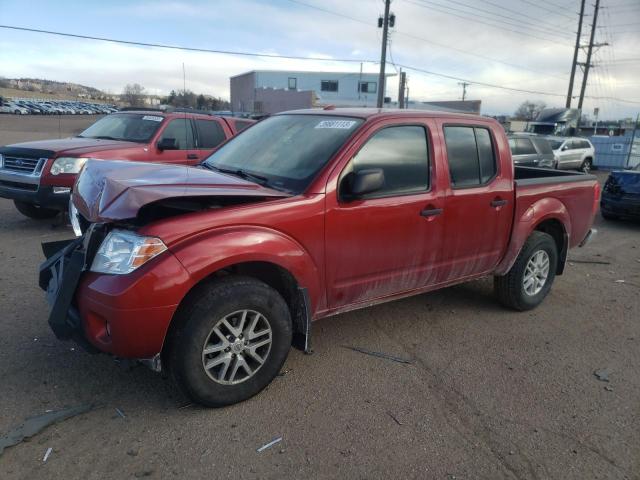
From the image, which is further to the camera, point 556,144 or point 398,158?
point 556,144

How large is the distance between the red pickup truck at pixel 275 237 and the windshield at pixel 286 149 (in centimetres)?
1

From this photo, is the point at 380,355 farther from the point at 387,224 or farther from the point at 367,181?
the point at 367,181

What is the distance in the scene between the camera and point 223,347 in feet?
9.87

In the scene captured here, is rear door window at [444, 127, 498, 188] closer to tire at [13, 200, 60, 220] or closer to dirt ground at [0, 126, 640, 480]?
dirt ground at [0, 126, 640, 480]

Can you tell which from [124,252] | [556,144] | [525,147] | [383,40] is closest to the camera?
[124,252]

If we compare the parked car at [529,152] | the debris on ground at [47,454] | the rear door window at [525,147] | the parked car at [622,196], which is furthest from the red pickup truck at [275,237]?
the rear door window at [525,147]

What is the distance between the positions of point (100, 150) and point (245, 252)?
5.11m

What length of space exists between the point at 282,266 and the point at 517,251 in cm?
260

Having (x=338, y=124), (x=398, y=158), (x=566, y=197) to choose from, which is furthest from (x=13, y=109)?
(x=566, y=197)

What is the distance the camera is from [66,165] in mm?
6863

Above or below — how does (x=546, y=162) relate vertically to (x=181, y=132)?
below

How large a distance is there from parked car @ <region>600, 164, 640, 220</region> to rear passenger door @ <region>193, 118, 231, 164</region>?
7885mm

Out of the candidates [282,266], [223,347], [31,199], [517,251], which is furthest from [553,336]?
[31,199]

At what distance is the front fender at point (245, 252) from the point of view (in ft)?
9.17
